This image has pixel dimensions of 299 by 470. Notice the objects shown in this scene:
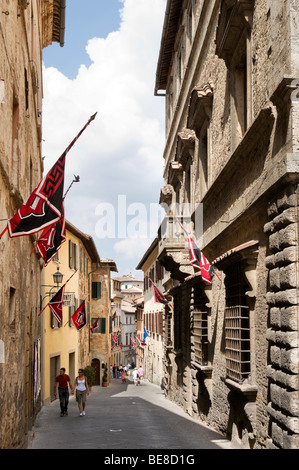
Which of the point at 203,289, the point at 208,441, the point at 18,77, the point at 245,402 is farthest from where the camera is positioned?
the point at 203,289

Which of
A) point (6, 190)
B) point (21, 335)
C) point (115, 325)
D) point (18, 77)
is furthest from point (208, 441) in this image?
point (115, 325)

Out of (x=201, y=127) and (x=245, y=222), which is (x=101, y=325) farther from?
(x=245, y=222)

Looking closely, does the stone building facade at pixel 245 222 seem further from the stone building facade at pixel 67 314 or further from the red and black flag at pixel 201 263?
the stone building facade at pixel 67 314

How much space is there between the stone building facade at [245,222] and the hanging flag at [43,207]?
108 inches

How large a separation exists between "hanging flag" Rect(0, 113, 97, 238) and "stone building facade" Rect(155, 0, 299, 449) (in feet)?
8.99

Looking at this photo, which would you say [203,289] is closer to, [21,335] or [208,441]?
[208,441]

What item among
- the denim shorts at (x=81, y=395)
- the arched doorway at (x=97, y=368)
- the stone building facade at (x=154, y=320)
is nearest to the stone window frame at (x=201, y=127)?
the denim shorts at (x=81, y=395)

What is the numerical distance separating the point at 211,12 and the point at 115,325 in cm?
5304

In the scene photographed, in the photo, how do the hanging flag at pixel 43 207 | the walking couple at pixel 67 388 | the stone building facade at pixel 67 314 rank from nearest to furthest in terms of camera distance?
the hanging flag at pixel 43 207
the walking couple at pixel 67 388
the stone building facade at pixel 67 314

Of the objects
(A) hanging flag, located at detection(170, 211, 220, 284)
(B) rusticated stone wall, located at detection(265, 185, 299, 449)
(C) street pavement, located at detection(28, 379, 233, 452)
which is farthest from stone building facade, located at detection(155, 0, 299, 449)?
(C) street pavement, located at detection(28, 379, 233, 452)

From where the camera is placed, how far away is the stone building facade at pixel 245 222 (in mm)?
7133

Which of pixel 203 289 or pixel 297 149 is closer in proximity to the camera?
pixel 297 149

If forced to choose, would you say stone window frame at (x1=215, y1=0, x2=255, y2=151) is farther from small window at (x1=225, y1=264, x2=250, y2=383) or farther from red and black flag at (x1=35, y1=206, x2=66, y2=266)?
red and black flag at (x1=35, y1=206, x2=66, y2=266)
